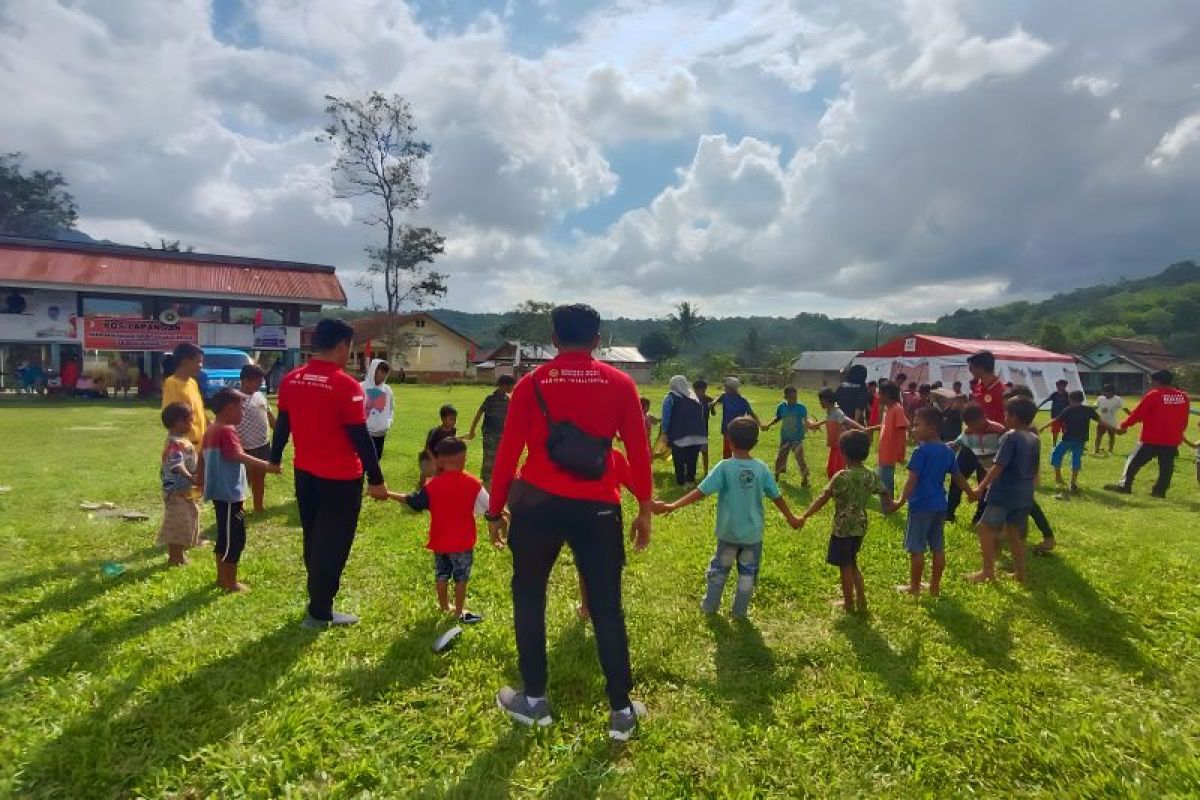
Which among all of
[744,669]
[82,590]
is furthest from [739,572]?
[82,590]

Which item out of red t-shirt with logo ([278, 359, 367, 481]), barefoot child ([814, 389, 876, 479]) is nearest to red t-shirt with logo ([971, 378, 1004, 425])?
barefoot child ([814, 389, 876, 479])

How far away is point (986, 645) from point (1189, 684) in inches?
45.4

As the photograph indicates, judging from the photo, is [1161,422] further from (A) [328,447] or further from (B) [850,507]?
(A) [328,447]

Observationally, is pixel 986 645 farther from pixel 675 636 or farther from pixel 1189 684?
pixel 675 636

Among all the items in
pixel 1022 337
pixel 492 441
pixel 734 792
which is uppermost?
pixel 1022 337

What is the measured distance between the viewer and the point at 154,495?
9.66 metres

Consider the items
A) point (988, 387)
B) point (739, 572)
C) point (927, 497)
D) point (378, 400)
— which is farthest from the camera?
point (378, 400)

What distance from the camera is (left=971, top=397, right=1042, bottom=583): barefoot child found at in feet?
20.0

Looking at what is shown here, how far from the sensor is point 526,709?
3641 millimetres

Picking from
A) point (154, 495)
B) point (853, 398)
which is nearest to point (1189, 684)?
point (853, 398)

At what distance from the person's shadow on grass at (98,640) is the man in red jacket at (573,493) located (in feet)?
9.79

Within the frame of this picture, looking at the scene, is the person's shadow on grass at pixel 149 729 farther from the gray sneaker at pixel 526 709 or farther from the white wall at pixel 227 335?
the white wall at pixel 227 335

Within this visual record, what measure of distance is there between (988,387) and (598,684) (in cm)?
731

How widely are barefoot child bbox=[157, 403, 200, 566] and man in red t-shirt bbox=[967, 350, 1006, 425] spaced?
8446mm
